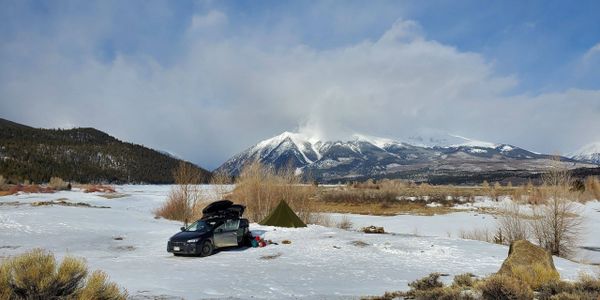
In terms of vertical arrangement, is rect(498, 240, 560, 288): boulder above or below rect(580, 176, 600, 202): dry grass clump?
below

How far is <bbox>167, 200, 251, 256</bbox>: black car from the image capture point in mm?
18078

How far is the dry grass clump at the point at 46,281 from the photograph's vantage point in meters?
7.10

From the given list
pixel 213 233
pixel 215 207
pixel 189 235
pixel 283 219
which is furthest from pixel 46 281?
pixel 283 219

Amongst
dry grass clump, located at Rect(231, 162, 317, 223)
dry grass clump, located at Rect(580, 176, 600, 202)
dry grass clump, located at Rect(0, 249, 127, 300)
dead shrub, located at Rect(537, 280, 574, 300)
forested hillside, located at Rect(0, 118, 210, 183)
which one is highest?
forested hillside, located at Rect(0, 118, 210, 183)

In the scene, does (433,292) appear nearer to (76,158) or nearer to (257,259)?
(257,259)

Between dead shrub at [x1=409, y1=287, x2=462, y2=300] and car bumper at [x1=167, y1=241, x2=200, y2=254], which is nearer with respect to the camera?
dead shrub at [x1=409, y1=287, x2=462, y2=300]

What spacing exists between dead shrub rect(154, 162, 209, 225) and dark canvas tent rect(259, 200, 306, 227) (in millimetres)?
9661

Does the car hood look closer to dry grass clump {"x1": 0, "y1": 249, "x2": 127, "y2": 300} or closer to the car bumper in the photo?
the car bumper

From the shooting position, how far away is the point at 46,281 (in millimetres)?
7152

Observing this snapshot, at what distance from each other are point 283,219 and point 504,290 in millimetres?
17046

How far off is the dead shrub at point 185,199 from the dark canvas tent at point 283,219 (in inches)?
380

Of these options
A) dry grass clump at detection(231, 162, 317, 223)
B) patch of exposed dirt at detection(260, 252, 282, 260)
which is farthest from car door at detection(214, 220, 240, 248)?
dry grass clump at detection(231, 162, 317, 223)

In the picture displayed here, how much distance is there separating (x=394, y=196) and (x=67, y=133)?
319 ft

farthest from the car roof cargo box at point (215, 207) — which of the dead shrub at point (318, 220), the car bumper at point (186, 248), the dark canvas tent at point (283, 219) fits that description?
the dead shrub at point (318, 220)
